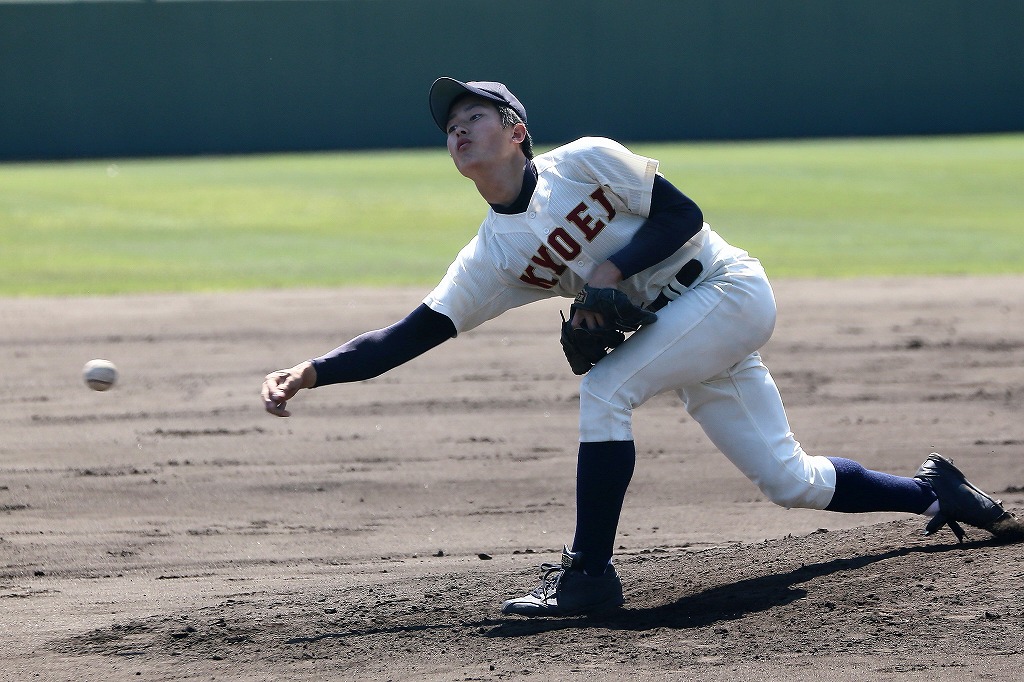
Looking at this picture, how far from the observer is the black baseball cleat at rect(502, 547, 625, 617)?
3643 mm

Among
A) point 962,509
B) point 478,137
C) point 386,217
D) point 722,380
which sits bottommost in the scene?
point 962,509

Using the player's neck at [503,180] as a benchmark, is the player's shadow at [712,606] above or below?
below

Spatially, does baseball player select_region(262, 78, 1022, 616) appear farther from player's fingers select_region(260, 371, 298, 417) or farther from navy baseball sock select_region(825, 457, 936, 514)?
navy baseball sock select_region(825, 457, 936, 514)

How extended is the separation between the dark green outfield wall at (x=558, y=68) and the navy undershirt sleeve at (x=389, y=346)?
1025 inches

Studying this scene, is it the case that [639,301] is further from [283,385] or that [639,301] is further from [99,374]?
[99,374]

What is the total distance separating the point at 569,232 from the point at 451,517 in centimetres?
181

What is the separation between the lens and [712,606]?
374 cm

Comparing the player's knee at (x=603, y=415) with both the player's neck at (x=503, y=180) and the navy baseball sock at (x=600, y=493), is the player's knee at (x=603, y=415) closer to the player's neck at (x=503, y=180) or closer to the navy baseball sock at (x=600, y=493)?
the navy baseball sock at (x=600, y=493)

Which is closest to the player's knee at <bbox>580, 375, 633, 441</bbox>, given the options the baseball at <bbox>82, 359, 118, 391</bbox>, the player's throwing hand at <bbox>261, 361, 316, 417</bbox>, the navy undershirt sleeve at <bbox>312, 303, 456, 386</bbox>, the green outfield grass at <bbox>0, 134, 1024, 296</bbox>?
the navy undershirt sleeve at <bbox>312, 303, 456, 386</bbox>

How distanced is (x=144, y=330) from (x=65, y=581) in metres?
4.81

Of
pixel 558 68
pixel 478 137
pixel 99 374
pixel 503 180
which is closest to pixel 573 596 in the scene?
pixel 503 180

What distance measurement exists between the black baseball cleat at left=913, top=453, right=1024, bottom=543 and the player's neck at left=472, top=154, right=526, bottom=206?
5.36 ft

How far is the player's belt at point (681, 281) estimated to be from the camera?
148 inches

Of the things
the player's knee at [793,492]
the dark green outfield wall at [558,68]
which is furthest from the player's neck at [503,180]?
the dark green outfield wall at [558,68]
